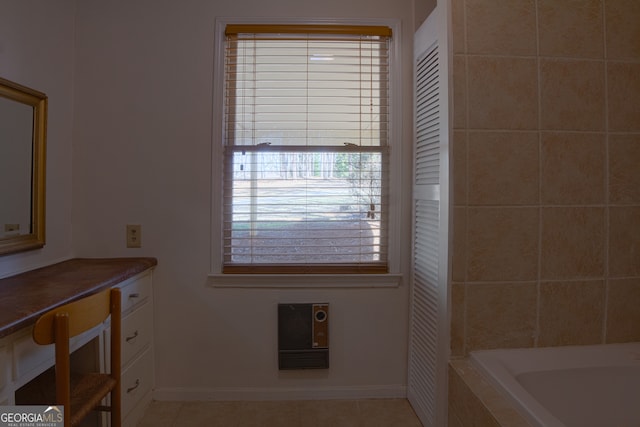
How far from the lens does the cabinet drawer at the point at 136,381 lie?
59.7 inches

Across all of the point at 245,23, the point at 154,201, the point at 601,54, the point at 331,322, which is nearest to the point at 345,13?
the point at 245,23

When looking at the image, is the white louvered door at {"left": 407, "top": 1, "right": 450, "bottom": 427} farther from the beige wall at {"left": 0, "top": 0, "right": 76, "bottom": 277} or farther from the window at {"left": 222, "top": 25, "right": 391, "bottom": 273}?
the beige wall at {"left": 0, "top": 0, "right": 76, "bottom": 277}

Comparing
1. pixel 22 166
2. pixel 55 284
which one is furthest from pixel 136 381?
pixel 22 166

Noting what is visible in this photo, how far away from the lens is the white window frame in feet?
5.92

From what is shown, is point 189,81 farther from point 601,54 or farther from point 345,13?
point 601,54

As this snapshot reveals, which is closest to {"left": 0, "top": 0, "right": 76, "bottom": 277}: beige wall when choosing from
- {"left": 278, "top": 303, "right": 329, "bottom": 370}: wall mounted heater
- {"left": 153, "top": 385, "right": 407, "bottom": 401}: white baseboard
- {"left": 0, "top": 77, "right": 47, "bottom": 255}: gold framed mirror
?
{"left": 0, "top": 77, "right": 47, "bottom": 255}: gold framed mirror

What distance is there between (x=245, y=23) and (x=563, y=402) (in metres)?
2.14

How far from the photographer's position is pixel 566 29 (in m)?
1.32

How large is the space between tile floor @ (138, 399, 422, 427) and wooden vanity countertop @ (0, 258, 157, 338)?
73 cm

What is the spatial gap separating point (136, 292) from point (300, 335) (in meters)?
0.83

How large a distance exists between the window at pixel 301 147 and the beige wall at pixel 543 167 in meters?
0.60

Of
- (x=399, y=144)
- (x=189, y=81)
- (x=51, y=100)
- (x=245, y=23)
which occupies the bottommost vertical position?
(x=399, y=144)

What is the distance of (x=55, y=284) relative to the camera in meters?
1.30

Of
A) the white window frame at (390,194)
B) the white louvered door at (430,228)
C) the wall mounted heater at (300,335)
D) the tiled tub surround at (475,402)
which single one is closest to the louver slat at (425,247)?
the white louvered door at (430,228)
